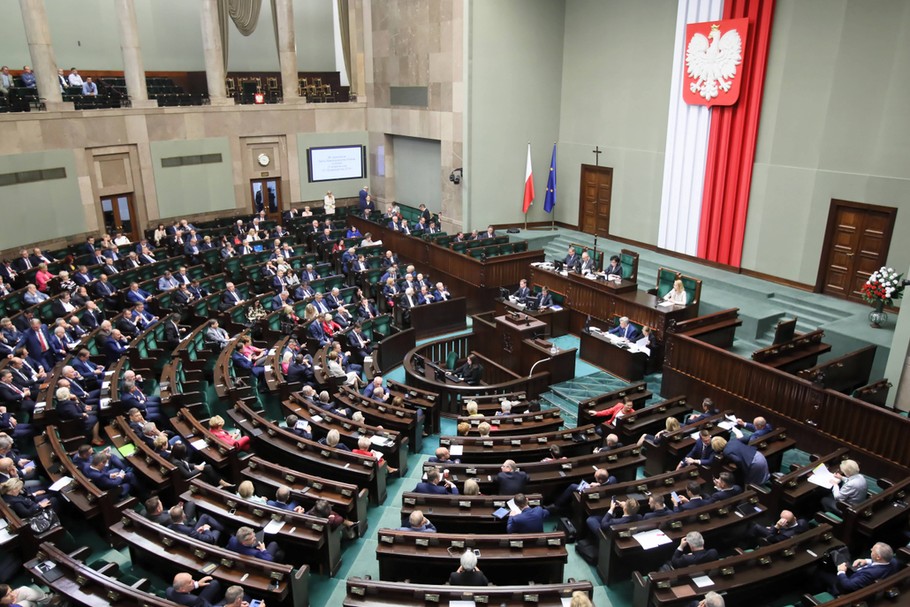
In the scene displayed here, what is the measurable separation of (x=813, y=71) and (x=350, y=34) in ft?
50.7

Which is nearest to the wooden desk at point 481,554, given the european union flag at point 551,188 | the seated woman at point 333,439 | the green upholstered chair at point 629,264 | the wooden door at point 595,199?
the seated woman at point 333,439

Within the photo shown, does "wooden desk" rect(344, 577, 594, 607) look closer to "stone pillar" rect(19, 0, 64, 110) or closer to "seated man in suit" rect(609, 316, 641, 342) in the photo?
"seated man in suit" rect(609, 316, 641, 342)

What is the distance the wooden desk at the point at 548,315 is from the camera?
519 inches

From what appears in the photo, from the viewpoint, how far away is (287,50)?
21.3 metres

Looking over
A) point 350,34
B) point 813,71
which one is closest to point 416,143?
point 350,34

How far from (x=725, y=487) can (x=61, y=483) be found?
6.98 meters

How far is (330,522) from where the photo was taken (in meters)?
6.25

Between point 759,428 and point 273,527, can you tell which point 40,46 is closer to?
point 273,527

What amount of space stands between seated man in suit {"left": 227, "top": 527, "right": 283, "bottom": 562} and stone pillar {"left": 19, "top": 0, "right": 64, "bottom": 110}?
15625 millimetres

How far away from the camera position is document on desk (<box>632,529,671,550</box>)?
592cm

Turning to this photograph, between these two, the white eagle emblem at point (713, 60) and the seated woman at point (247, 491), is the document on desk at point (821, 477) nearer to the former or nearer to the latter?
the seated woman at point (247, 491)

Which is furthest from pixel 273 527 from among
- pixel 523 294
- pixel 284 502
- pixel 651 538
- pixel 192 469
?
pixel 523 294

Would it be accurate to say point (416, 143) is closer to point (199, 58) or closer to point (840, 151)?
point (199, 58)

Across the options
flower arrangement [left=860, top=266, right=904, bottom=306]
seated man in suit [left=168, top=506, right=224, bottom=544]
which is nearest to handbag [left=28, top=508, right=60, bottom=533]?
seated man in suit [left=168, top=506, right=224, bottom=544]
